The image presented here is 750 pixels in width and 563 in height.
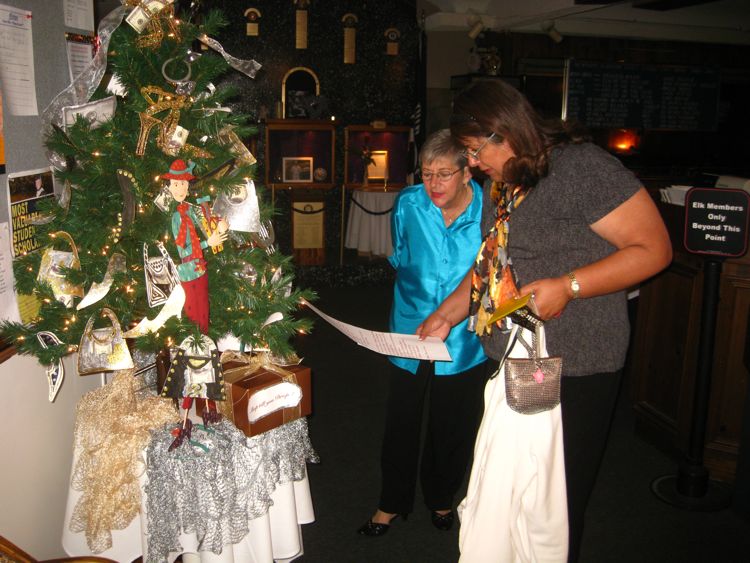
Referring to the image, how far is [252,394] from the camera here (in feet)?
5.36

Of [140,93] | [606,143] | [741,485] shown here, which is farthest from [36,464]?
[606,143]

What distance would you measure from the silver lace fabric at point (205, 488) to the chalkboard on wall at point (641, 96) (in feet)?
21.0

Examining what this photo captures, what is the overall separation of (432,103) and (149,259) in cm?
609

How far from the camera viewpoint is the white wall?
5.34ft

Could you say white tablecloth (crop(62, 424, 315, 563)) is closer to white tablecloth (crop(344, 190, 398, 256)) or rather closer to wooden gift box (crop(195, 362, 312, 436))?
wooden gift box (crop(195, 362, 312, 436))

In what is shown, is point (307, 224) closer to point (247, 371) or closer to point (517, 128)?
point (247, 371)

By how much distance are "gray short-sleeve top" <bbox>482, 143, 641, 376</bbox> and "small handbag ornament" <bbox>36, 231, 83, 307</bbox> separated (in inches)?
43.3

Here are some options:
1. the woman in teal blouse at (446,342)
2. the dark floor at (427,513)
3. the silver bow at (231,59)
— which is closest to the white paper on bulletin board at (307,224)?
→ the dark floor at (427,513)

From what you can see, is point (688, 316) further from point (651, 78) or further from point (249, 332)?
point (651, 78)

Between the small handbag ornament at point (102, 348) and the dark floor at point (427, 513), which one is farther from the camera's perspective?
the dark floor at point (427, 513)

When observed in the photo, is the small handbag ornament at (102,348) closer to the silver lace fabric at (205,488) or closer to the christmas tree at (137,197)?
the christmas tree at (137,197)

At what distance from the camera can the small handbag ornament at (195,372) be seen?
1.59m

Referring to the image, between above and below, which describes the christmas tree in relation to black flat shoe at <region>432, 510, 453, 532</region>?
above

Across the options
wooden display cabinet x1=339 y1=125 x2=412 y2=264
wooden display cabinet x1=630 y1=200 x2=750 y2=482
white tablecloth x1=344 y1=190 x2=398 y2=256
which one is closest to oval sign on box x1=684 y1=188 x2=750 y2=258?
wooden display cabinet x1=630 y1=200 x2=750 y2=482
